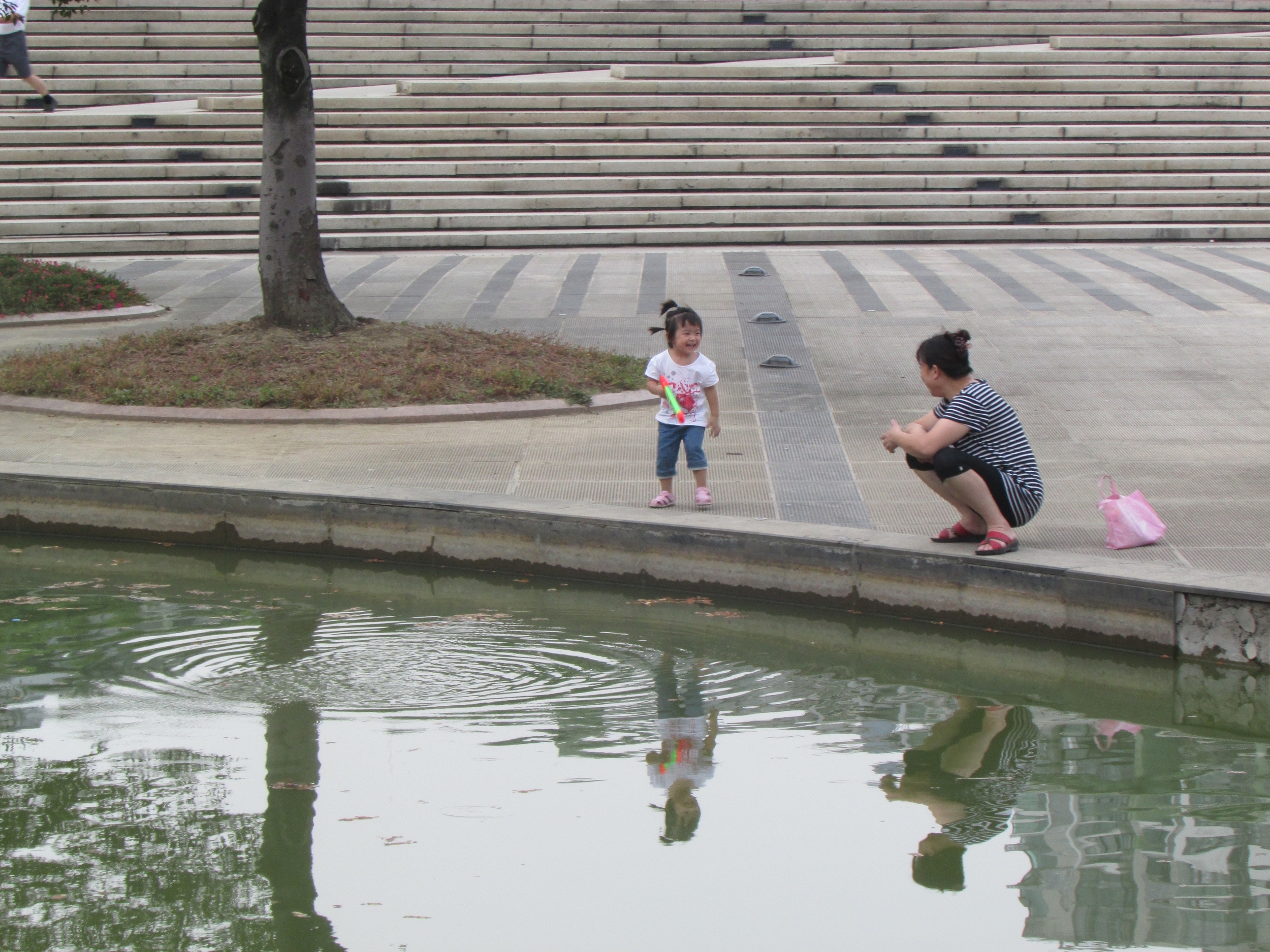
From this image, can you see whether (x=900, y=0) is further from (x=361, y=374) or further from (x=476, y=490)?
(x=476, y=490)

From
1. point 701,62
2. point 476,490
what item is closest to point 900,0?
point 701,62

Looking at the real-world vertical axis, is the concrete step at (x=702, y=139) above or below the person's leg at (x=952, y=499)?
above

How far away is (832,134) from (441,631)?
15.1 meters

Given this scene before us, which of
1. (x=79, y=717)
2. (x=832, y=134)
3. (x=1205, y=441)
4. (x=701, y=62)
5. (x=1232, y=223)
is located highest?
(x=701, y=62)

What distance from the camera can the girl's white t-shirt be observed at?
6906 mm

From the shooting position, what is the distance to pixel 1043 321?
11812mm

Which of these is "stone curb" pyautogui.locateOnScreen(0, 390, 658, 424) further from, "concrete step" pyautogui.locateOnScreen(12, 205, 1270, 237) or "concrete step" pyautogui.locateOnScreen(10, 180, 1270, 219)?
"concrete step" pyautogui.locateOnScreen(10, 180, 1270, 219)

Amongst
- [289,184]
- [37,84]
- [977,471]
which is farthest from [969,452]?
[37,84]

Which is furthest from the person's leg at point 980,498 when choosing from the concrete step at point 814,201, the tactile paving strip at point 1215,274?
the concrete step at point 814,201

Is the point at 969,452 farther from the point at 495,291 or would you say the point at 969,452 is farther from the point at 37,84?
the point at 37,84

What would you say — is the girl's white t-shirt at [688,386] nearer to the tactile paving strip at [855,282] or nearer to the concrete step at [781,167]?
the tactile paving strip at [855,282]

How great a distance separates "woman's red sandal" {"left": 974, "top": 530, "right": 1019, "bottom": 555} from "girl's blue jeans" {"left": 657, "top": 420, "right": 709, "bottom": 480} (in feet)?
5.15

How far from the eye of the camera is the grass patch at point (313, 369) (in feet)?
29.1

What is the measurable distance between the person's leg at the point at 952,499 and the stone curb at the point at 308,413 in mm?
A: 2851
